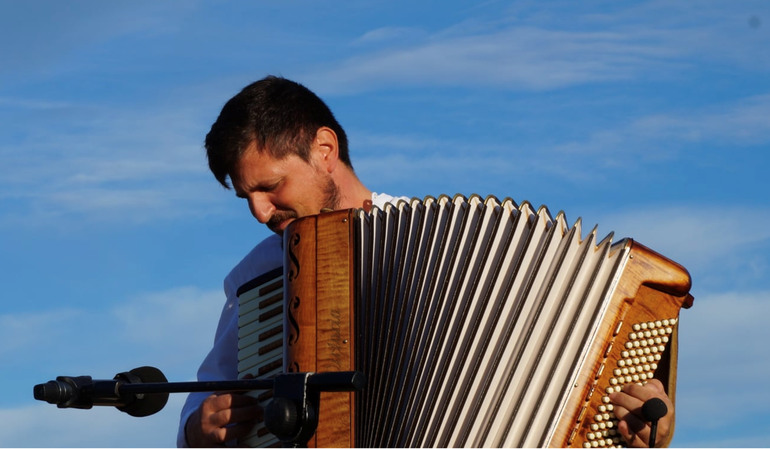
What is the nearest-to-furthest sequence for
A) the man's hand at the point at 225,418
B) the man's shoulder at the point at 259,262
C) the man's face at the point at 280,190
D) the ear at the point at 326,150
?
the man's hand at the point at 225,418, the man's face at the point at 280,190, the ear at the point at 326,150, the man's shoulder at the point at 259,262

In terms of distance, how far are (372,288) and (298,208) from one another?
31.4 inches

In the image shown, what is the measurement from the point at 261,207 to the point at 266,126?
0.36 metres

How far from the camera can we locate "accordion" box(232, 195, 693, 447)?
310 cm

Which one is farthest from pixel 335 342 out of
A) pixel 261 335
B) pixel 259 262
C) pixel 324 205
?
pixel 259 262

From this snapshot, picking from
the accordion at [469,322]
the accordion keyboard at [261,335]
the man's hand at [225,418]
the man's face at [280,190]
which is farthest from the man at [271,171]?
the accordion at [469,322]

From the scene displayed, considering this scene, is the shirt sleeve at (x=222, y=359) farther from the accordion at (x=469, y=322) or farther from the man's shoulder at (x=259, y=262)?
the accordion at (x=469, y=322)

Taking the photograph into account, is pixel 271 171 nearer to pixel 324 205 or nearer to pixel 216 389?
pixel 324 205

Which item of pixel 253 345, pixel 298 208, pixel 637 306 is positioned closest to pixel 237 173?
pixel 298 208

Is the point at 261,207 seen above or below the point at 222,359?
above

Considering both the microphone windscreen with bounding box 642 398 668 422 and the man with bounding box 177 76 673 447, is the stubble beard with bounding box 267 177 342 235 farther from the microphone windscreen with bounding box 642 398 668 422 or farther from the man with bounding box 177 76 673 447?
the microphone windscreen with bounding box 642 398 668 422

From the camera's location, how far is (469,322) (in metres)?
3.26

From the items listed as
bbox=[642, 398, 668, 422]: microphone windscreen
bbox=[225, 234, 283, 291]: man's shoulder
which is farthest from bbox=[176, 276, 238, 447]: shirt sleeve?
bbox=[642, 398, 668, 422]: microphone windscreen

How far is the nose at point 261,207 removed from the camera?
4.17 meters

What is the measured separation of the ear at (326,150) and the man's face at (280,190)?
0.09 metres
